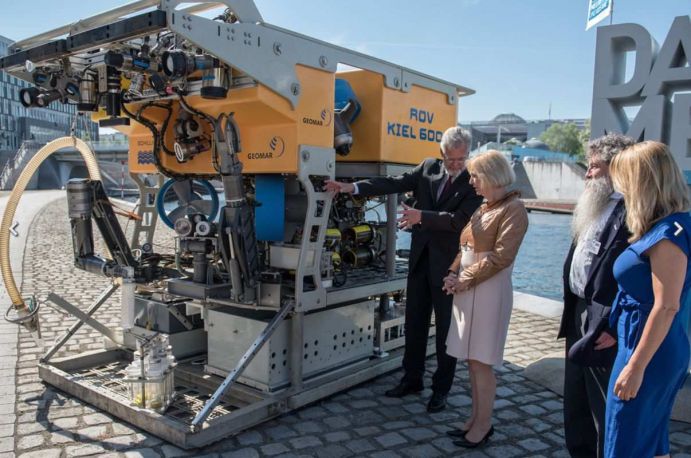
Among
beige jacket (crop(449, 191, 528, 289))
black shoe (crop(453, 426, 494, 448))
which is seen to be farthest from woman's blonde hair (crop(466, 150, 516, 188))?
black shoe (crop(453, 426, 494, 448))

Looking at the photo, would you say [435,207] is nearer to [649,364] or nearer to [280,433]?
[280,433]

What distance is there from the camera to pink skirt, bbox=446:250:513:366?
11.4 ft

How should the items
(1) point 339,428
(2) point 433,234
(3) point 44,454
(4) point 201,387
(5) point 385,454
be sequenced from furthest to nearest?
1. (4) point 201,387
2. (2) point 433,234
3. (1) point 339,428
4. (5) point 385,454
5. (3) point 44,454

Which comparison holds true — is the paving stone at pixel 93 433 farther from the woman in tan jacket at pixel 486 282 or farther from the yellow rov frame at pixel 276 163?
the woman in tan jacket at pixel 486 282

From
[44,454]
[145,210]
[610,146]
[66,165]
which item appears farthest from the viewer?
[66,165]

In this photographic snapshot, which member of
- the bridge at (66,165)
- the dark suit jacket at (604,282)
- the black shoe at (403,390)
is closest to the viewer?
the dark suit jacket at (604,282)

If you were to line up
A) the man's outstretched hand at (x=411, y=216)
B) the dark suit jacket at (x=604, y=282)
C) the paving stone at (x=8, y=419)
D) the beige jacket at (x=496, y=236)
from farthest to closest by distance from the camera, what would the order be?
the man's outstretched hand at (x=411, y=216) → the paving stone at (x=8, y=419) → the beige jacket at (x=496, y=236) → the dark suit jacket at (x=604, y=282)

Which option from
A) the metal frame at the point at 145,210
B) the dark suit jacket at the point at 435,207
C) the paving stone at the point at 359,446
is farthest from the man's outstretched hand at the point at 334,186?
the metal frame at the point at 145,210

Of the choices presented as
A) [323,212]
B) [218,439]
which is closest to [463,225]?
[323,212]

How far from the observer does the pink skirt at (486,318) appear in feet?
11.4

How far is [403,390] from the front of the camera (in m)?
4.43

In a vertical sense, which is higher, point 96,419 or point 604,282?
point 604,282

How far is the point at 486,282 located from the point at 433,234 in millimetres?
792

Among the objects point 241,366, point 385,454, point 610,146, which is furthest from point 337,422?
point 610,146
